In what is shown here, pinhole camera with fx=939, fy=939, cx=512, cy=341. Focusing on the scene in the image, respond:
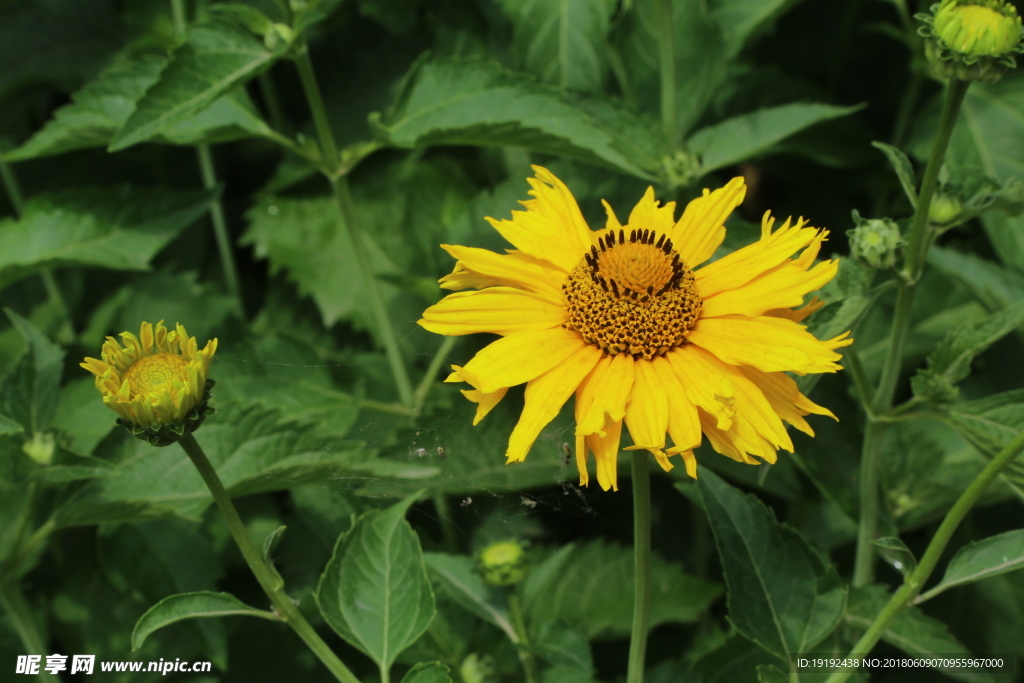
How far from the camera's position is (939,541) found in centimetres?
123

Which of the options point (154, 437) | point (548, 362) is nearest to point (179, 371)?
point (154, 437)

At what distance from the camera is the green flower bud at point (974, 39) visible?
128 cm

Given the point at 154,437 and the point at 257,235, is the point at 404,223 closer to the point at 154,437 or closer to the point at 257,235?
the point at 257,235

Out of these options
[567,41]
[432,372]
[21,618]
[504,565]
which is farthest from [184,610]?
[567,41]

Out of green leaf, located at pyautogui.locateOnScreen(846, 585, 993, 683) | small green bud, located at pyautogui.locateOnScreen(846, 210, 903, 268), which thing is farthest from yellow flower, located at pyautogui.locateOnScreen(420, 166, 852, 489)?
green leaf, located at pyautogui.locateOnScreen(846, 585, 993, 683)

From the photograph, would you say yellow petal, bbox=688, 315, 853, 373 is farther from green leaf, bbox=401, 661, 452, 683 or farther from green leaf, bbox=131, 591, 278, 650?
green leaf, bbox=131, 591, 278, 650

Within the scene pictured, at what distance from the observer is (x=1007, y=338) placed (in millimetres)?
2439

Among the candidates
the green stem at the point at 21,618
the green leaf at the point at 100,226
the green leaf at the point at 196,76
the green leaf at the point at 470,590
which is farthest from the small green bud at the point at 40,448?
the green leaf at the point at 470,590

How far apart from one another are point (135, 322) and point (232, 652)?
2.71ft

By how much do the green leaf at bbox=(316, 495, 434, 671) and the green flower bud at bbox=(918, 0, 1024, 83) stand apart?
0.98m

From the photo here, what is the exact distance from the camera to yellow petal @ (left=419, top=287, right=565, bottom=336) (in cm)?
121

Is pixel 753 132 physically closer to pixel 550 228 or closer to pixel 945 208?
pixel 945 208

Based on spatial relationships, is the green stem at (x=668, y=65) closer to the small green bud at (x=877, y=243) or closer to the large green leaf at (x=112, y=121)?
the small green bud at (x=877, y=243)

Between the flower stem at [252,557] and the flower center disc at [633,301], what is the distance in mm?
497
